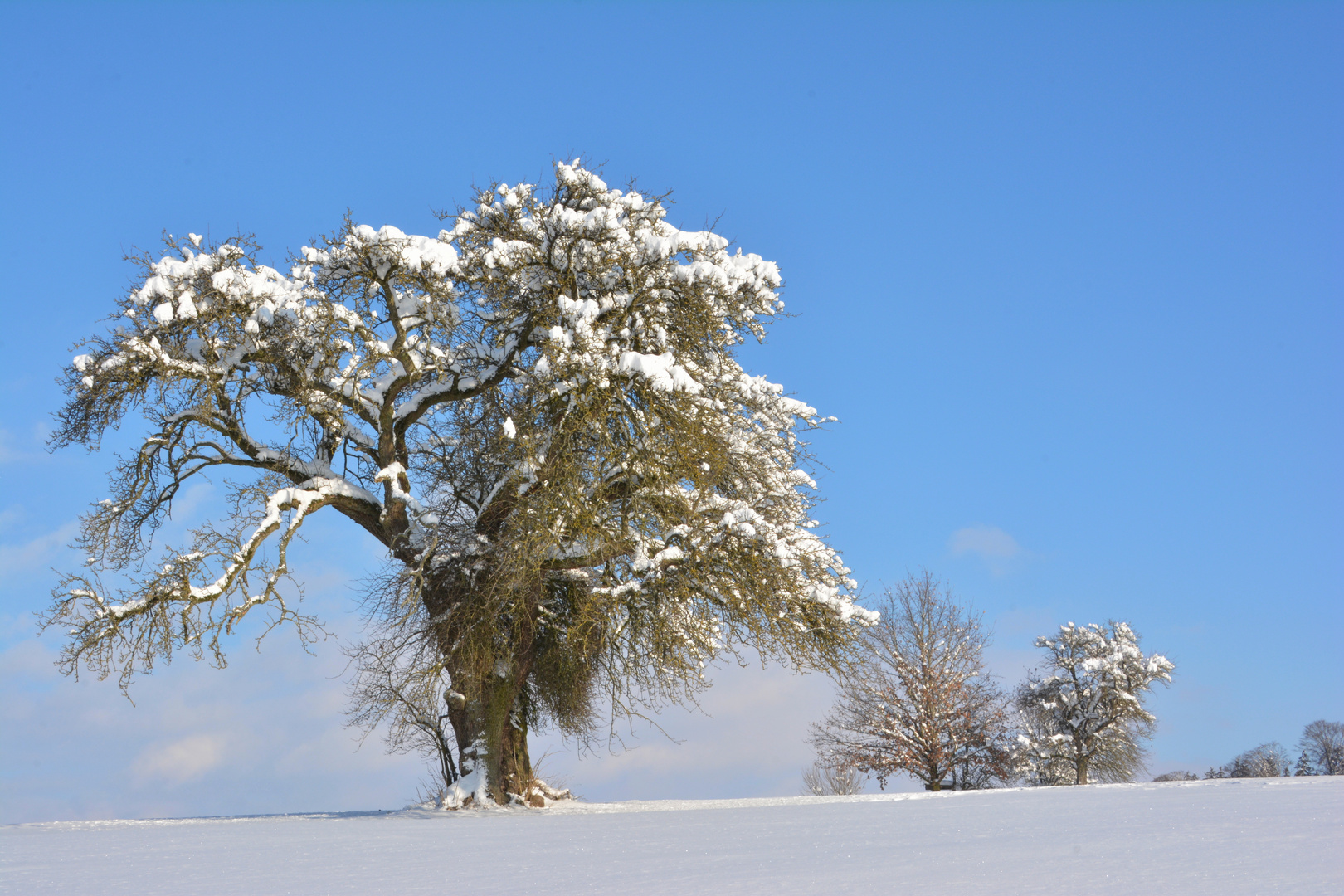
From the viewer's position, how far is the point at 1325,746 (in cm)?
3403

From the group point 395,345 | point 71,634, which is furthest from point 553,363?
point 71,634

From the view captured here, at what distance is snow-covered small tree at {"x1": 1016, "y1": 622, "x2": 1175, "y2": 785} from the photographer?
29453 mm

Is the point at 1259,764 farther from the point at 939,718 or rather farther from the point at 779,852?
the point at 779,852

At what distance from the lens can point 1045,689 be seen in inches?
1214

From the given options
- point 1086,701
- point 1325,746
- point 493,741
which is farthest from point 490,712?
point 1325,746

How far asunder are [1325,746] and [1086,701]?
11493mm

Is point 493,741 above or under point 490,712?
under

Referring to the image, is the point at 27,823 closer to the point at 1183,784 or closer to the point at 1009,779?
the point at 1183,784

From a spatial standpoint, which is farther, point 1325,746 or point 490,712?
point 1325,746

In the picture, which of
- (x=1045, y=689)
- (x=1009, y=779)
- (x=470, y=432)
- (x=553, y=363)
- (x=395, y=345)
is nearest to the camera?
(x=553, y=363)

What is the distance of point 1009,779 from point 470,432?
1793cm

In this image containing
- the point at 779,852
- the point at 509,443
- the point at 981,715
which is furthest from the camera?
the point at 981,715

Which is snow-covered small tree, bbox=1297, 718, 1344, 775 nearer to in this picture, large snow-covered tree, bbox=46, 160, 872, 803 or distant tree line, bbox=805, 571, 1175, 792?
distant tree line, bbox=805, 571, 1175, 792

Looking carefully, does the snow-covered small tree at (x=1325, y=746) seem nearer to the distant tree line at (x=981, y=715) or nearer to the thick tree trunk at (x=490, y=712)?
the distant tree line at (x=981, y=715)
